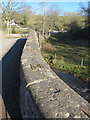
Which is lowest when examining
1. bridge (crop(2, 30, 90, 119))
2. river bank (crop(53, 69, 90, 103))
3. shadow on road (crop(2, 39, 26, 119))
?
river bank (crop(53, 69, 90, 103))

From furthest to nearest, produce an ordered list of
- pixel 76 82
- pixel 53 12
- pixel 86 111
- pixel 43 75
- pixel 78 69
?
pixel 53 12
pixel 78 69
pixel 76 82
pixel 43 75
pixel 86 111

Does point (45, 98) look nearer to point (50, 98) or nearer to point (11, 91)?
point (50, 98)

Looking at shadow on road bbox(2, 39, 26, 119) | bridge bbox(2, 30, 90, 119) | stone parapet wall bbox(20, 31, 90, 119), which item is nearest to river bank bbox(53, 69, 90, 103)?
shadow on road bbox(2, 39, 26, 119)

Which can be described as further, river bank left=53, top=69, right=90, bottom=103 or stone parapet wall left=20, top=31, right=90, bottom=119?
river bank left=53, top=69, right=90, bottom=103

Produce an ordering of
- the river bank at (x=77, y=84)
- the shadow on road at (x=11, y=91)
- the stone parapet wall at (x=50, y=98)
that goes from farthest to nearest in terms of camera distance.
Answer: the river bank at (x=77, y=84), the shadow on road at (x=11, y=91), the stone parapet wall at (x=50, y=98)

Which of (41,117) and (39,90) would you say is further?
(39,90)

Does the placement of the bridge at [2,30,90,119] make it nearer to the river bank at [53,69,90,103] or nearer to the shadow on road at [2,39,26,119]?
the shadow on road at [2,39,26,119]

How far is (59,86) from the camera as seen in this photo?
3.34m

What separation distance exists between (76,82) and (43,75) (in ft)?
28.3

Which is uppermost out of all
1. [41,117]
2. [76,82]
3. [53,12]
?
[53,12]

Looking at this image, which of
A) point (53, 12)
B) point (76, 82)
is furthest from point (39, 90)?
point (53, 12)

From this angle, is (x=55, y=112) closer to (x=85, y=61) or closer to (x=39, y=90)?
(x=39, y=90)

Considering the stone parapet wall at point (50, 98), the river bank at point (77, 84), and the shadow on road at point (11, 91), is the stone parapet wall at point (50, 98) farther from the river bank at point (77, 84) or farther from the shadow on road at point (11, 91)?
the river bank at point (77, 84)

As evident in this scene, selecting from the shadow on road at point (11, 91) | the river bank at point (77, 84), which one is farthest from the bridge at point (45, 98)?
the river bank at point (77, 84)
